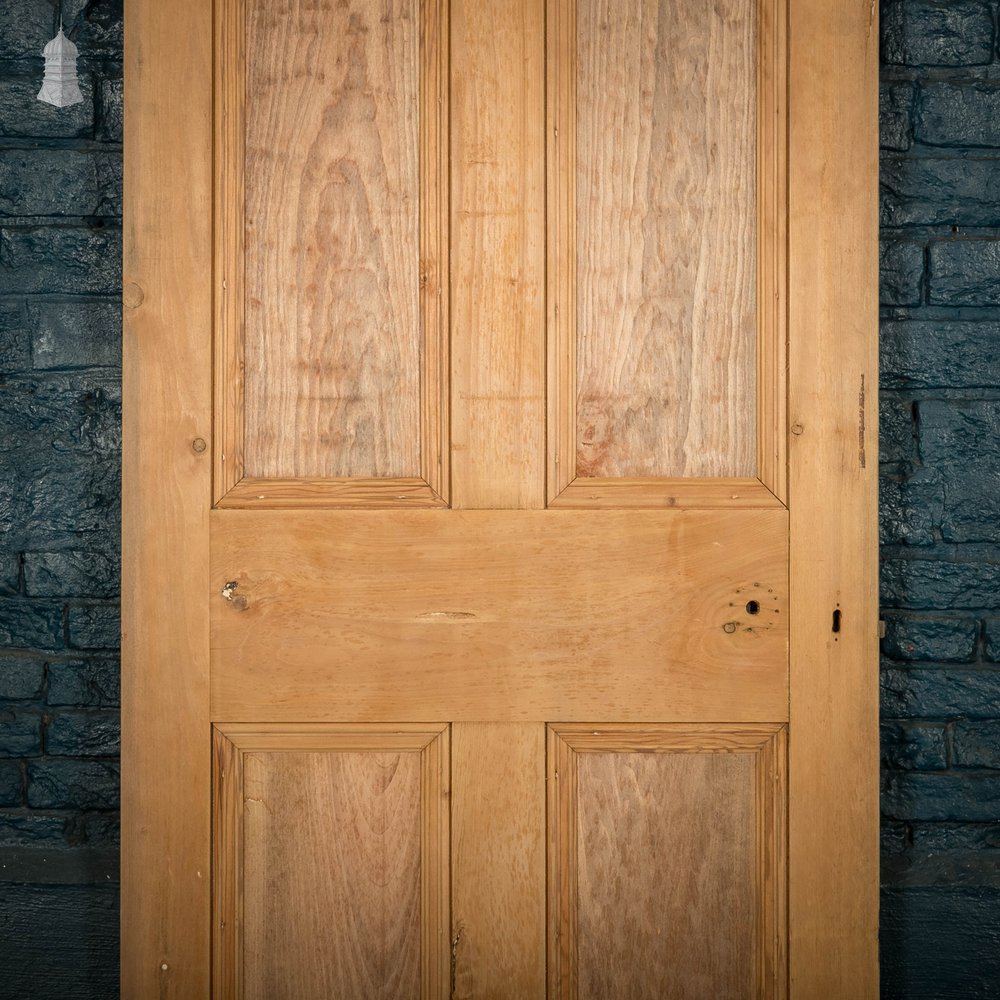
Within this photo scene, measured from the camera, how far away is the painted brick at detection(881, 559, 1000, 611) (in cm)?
133

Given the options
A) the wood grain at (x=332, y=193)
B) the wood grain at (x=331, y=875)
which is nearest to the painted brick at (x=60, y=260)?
the wood grain at (x=332, y=193)

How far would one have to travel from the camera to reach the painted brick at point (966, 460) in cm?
133

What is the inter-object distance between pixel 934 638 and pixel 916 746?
0.17 m

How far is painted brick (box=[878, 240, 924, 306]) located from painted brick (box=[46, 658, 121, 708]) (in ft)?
4.45

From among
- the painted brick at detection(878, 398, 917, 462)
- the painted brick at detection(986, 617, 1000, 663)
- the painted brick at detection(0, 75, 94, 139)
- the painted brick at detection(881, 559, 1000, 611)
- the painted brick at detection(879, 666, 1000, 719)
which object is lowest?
the painted brick at detection(879, 666, 1000, 719)

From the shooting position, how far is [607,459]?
1.29 m

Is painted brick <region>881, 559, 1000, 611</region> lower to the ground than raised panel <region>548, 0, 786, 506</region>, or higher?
lower

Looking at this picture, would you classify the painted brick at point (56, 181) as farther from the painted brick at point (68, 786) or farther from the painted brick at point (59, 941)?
the painted brick at point (59, 941)

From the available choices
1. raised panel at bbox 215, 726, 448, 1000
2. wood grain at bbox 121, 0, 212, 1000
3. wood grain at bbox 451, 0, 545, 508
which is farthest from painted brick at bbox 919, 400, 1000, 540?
wood grain at bbox 121, 0, 212, 1000

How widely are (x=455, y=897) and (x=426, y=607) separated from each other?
0.44 metres

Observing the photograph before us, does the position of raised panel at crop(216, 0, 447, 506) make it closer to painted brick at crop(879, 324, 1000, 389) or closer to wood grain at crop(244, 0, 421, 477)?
wood grain at crop(244, 0, 421, 477)

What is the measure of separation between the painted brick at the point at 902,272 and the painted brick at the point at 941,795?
29.4 inches

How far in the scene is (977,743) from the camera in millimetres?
1327

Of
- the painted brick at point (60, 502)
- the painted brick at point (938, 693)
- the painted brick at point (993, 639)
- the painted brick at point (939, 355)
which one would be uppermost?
the painted brick at point (939, 355)
